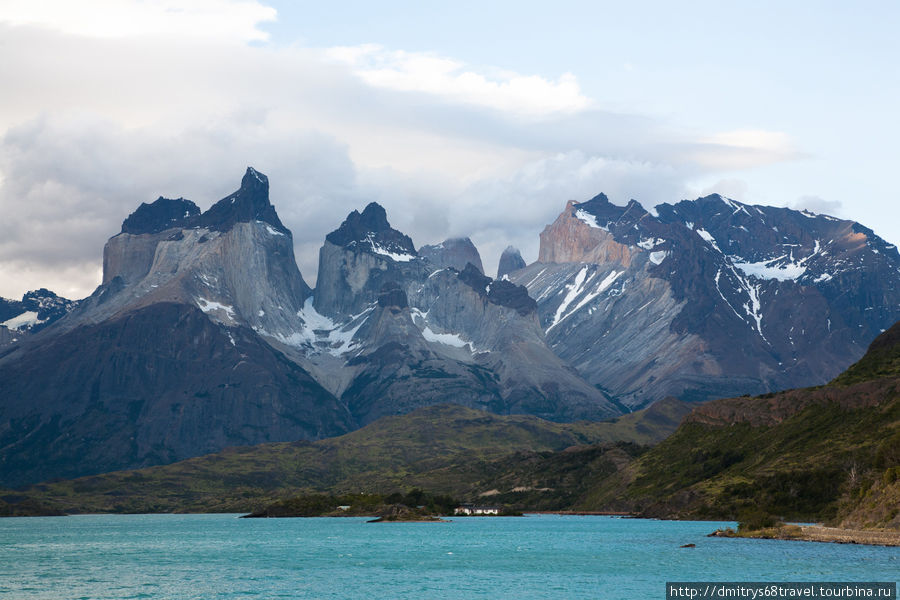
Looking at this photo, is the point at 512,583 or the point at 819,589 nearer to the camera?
the point at 819,589

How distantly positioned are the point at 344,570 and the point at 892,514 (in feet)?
284

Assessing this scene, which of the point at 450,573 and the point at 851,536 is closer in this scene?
the point at 450,573

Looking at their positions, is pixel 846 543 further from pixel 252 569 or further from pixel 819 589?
pixel 252 569

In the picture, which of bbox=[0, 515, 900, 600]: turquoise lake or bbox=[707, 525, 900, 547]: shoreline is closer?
bbox=[0, 515, 900, 600]: turquoise lake

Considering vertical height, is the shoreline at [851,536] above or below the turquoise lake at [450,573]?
above

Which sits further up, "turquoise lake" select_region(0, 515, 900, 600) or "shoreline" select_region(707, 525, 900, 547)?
"shoreline" select_region(707, 525, 900, 547)

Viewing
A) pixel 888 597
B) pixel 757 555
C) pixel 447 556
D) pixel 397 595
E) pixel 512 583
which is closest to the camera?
pixel 888 597

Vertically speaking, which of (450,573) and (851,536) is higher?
(851,536)

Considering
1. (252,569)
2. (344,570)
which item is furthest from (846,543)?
(252,569)

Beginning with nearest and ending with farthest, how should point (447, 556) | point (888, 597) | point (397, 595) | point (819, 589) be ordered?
1. point (888, 597)
2. point (819, 589)
3. point (397, 595)
4. point (447, 556)

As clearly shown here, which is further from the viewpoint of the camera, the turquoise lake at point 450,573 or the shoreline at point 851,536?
the shoreline at point 851,536

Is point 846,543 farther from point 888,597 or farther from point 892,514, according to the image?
point 888,597

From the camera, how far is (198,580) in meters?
157

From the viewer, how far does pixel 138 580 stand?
522 feet
